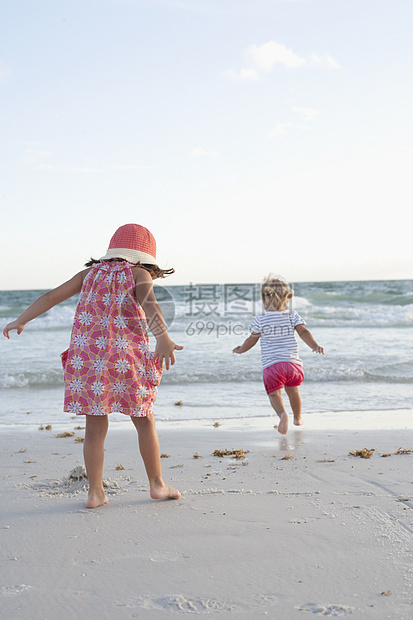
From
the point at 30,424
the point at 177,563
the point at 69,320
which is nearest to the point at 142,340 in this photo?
the point at 177,563

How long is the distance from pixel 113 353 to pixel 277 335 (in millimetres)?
2535

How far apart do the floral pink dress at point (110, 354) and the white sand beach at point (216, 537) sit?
51cm

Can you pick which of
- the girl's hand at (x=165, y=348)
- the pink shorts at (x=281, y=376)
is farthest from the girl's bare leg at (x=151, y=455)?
the pink shorts at (x=281, y=376)

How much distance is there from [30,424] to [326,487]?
10.6 feet

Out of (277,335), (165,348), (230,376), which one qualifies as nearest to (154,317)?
(165,348)

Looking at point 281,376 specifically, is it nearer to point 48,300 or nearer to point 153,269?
point 153,269

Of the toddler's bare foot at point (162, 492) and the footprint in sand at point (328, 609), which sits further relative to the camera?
the toddler's bare foot at point (162, 492)

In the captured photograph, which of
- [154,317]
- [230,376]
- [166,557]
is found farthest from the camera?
[230,376]

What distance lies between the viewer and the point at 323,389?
703 centimetres

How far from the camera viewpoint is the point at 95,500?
2814mm

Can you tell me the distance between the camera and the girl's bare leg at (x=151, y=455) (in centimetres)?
290

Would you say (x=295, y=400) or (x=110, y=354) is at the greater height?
(x=110, y=354)

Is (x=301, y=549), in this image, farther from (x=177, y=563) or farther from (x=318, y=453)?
(x=318, y=453)

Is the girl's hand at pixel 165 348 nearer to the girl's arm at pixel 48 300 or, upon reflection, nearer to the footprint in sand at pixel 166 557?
the girl's arm at pixel 48 300
